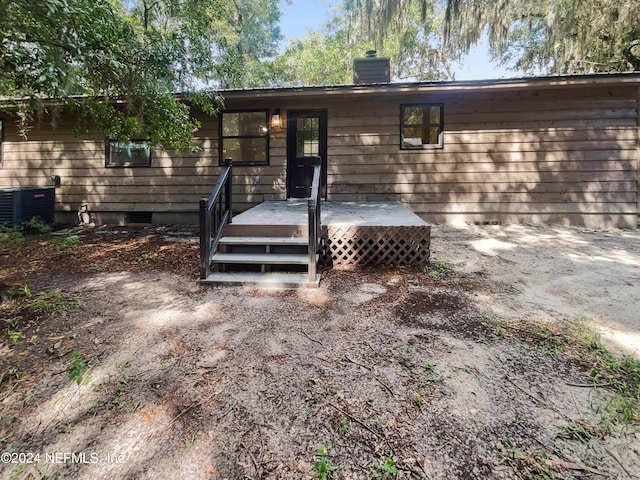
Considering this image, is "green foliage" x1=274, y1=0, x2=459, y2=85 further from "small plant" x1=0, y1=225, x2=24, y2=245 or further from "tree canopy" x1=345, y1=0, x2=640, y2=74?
"small plant" x1=0, y1=225, x2=24, y2=245

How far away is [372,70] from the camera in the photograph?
7.69 m

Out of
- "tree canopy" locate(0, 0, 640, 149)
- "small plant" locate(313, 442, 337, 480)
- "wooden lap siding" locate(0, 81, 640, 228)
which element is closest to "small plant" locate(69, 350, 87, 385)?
"small plant" locate(313, 442, 337, 480)

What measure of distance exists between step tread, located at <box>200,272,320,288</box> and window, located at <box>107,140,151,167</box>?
5.36 meters

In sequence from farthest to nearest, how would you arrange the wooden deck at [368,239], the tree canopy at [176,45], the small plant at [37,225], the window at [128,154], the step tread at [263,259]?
the window at [128,154] → the small plant at [37,225] → the wooden deck at [368,239] → the step tread at [263,259] → the tree canopy at [176,45]

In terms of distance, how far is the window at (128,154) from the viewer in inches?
314

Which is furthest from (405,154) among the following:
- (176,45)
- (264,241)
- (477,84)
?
(176,45)

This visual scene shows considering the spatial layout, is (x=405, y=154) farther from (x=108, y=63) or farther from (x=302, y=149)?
(x=108, y=63)

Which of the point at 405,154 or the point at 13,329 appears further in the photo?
the point at 405,154

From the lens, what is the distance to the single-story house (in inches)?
261

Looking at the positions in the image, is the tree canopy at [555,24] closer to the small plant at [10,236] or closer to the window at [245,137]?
the window at [245,137]

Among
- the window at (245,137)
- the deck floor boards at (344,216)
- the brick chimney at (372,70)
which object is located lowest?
the deck floor boards at (344,216)

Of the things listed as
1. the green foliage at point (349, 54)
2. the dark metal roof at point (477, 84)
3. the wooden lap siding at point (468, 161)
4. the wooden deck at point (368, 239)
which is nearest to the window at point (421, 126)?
the wooden lap siding at point (468, 161)

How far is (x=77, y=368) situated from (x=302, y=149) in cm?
611

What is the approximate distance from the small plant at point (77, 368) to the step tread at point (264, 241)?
6.56 ft
